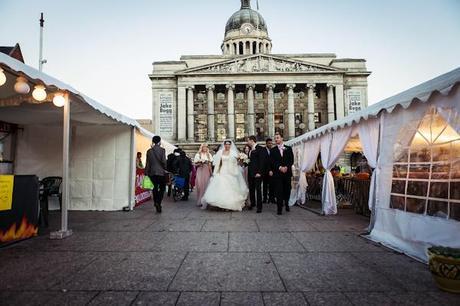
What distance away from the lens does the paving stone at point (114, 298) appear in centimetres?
263

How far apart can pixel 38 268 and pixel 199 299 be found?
2.28 m

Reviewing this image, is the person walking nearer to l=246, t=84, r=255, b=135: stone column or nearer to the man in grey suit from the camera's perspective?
the man in grey suit

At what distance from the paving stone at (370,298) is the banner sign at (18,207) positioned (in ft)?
17.7

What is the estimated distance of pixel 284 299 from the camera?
271 centimetres

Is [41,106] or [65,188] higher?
[41,106]

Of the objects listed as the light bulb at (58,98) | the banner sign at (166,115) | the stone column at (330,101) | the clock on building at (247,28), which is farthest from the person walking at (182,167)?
the clock on building at (247,28)

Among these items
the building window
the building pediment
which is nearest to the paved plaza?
the building window

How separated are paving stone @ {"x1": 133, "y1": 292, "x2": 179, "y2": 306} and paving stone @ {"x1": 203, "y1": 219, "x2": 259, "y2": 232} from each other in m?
3.01

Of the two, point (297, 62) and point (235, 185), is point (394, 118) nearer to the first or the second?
point (235, 185)

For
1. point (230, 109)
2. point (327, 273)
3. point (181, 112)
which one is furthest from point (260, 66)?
point (327, 273)

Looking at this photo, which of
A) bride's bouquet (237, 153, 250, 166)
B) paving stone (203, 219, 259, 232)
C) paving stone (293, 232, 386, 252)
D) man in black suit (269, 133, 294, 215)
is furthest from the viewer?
bride's bouquet (237, 153, 250, 166)

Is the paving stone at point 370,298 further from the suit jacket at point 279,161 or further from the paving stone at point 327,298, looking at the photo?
the suit jacket at point 279,161

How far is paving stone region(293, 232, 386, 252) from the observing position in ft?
14.8

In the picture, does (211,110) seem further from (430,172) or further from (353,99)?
(430,172)
